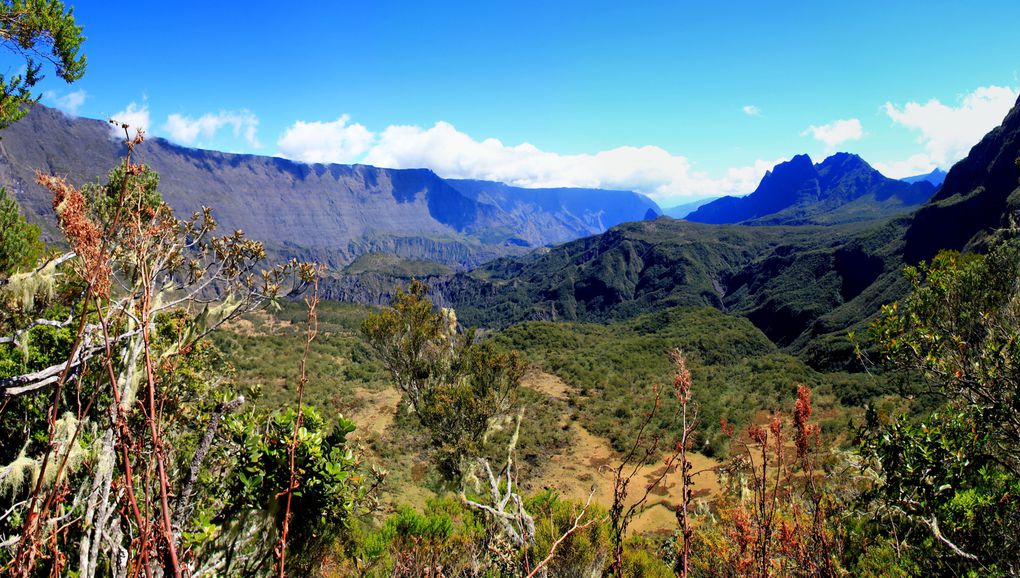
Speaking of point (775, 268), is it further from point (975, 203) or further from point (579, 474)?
point (579, 474)

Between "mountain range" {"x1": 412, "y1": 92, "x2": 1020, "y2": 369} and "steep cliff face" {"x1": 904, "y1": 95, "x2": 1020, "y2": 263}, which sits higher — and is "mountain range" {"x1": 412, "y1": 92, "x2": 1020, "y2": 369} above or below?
below

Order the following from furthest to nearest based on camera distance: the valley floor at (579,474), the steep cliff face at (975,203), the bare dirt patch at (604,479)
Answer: the steep cliff face at (975,203) → the bare dirt patch at (604,479) → the valley floor at (579,474)

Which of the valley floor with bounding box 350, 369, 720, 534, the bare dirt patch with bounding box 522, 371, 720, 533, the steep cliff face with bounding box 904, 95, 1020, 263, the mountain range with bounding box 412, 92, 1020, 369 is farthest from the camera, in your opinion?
the mountain range with bounding box 412, 92, 1020, 369

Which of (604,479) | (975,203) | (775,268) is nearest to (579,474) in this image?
(604,479)

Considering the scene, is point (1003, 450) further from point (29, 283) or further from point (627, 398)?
point (627, 398)

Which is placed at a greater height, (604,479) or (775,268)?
(775,268)

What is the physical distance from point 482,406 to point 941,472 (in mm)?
9901

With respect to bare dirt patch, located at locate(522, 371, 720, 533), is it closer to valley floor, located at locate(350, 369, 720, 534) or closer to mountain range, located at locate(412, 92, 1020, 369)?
valley floor, located at locate(350, 369, 720, 534)

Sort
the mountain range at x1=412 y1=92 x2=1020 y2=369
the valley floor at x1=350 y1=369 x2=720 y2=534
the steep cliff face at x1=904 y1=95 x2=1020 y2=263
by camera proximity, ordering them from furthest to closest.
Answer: the mountain range at x1=412 y1=92 x2=1020 y2=369, the steep cliff face at x1=904 y1=95 x2=1020 y2=263, the valley floor at x1=350 y1=369 x2=720 y2=534

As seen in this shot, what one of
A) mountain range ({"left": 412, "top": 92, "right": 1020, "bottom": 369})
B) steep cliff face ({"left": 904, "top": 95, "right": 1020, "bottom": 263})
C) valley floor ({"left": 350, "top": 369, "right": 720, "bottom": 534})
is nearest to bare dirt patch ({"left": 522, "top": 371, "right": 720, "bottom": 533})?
valley floor ({"left": 350, "top": 369, "right": 720, "bottom": 534})

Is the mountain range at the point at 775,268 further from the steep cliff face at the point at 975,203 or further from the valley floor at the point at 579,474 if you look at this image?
the valley floor at the point at 579,474

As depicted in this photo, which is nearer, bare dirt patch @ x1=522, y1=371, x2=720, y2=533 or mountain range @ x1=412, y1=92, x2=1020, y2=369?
bare dirt patch @ x1=522, y1=371, x2=720, y2=533

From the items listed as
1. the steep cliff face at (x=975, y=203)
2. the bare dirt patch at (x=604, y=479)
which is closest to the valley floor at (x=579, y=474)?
the bare dirt patch at (x=604, y=479)

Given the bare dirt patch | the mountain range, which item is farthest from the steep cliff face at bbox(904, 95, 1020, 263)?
the bare dirt patch
